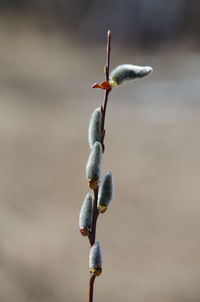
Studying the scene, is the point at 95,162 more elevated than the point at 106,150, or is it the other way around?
the point at 106,150

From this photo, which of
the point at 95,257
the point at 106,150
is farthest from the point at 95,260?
the point at 106,150

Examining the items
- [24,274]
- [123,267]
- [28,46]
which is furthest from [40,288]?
[28,46]

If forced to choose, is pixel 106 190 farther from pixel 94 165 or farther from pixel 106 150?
pixel 106 150

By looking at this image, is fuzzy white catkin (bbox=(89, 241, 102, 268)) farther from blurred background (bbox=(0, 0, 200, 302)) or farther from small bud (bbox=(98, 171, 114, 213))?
blurred background (bbox=(0, 0, 200, 302))

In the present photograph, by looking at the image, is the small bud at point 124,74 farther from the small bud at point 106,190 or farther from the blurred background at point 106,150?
the blurred background at point 106,150

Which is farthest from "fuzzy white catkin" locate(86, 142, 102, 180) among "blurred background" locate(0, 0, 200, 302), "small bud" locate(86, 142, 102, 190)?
"blurred background" locate(0, 0, 200, 302)

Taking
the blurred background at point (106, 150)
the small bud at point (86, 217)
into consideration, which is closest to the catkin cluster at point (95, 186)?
the small bud at point (86, 217)

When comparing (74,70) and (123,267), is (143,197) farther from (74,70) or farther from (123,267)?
(74,70)
